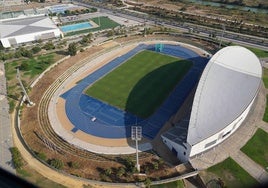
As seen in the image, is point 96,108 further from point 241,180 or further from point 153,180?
point 241,180

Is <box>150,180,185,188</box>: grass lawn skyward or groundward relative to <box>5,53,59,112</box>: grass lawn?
groundward

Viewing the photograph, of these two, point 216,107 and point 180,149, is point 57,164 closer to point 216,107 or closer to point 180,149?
point 180,149

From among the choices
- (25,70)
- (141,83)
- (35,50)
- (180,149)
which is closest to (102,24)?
(35,50)

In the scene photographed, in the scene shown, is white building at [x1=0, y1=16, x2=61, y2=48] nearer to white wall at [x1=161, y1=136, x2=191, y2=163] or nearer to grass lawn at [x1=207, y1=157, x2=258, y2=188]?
white wall at [x1=161, y1=136, x2=191, y2=163]

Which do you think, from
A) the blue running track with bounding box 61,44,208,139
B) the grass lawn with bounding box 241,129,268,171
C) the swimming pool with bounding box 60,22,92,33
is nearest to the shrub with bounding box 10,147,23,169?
the blue running track with bounding box 61,44,208,139

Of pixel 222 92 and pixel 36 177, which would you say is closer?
pixel 36 177

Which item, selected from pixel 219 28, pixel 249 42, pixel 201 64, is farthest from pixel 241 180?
pixel 219 28
